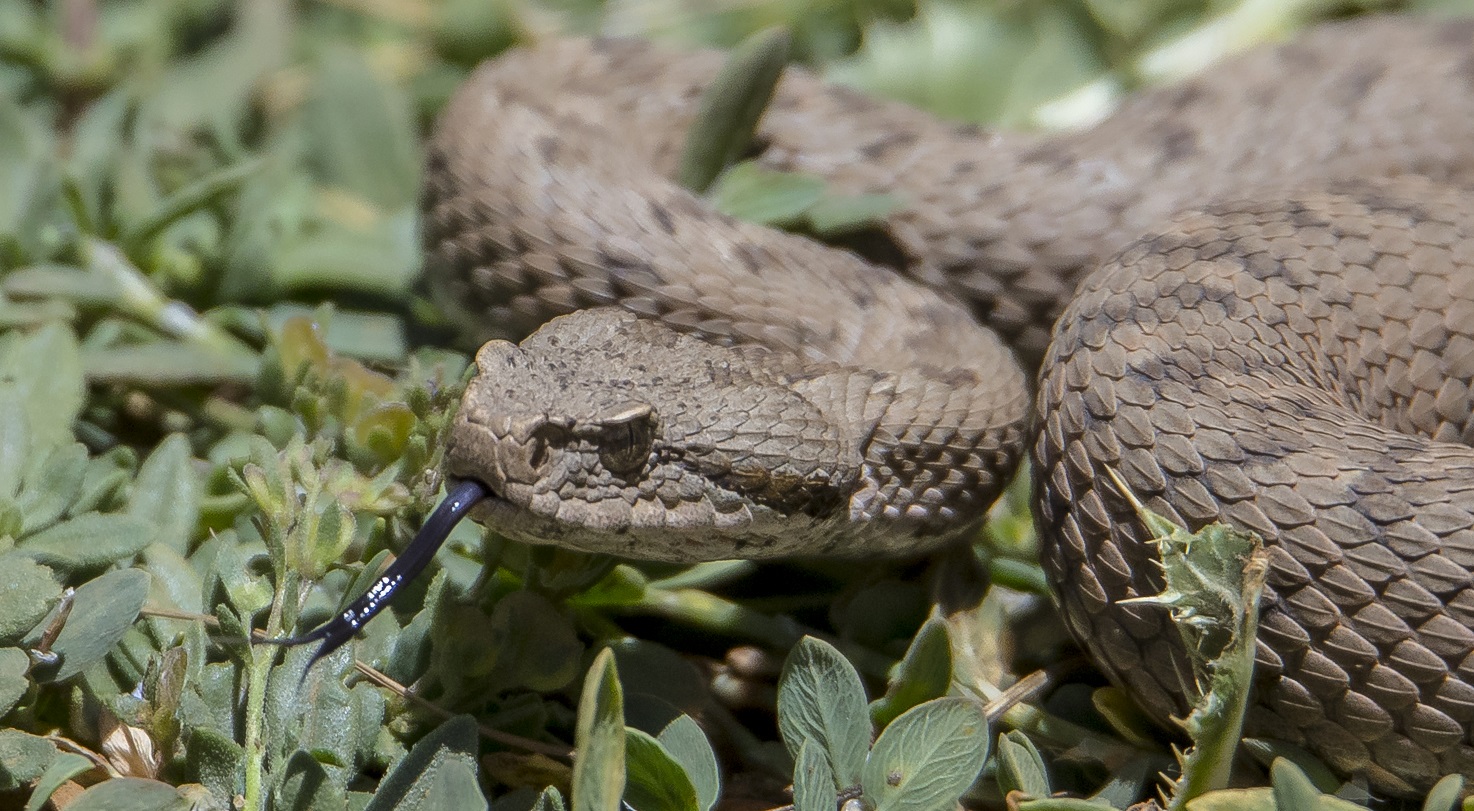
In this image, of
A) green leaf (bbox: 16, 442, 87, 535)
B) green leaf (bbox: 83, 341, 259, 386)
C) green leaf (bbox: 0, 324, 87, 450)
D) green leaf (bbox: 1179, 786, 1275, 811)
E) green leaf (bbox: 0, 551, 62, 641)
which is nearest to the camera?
green leaf (bbox: 1179, 786, 1275, 811)

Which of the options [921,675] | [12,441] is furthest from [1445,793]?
[12,441]

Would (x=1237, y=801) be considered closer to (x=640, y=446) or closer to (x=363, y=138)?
(x=640, y=446)

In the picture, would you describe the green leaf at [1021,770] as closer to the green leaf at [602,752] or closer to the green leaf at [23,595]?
the green leaf at [602,752]

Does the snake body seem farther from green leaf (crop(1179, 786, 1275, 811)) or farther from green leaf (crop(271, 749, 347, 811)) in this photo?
green leaf (crop(271, 749, 347, 811))

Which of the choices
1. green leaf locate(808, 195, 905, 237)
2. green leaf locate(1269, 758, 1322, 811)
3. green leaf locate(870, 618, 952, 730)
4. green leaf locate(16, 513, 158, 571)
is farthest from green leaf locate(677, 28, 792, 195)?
green leaf locate(1269, 758, 1322, 811)

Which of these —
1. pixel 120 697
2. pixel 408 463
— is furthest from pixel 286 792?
pixel 408 463

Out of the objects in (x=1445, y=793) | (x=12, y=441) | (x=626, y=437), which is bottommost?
(x=1445, y=793)
